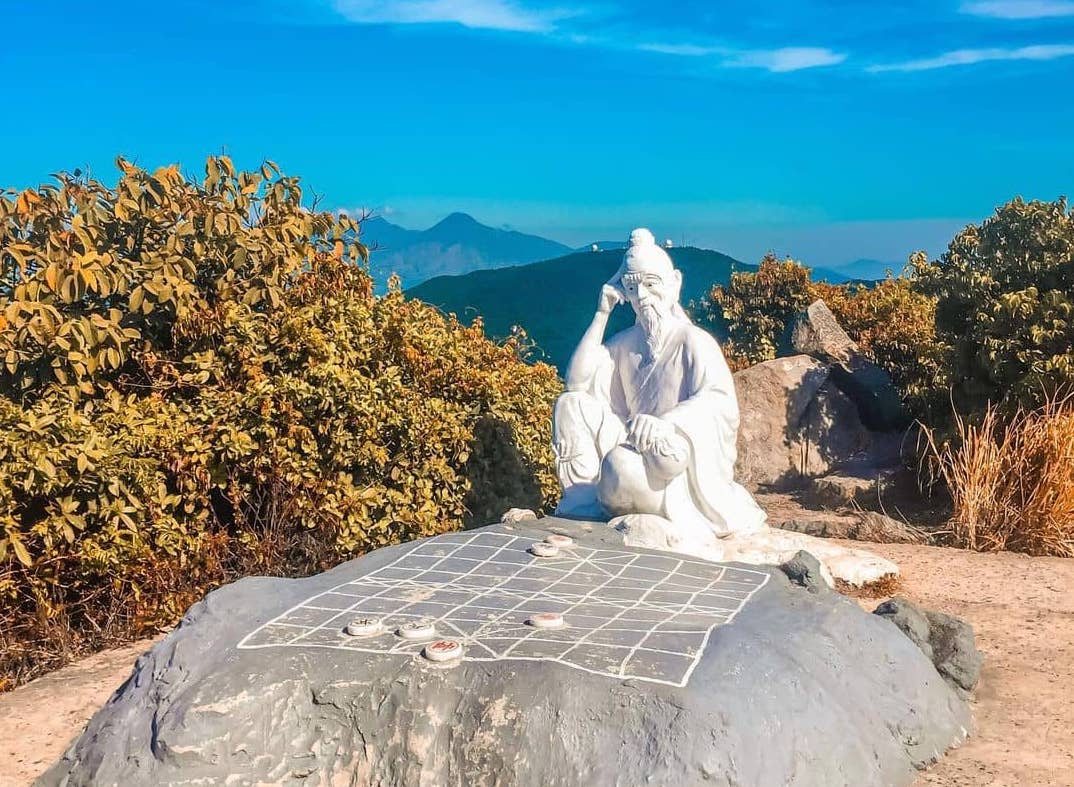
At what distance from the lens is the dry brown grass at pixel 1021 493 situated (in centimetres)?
784

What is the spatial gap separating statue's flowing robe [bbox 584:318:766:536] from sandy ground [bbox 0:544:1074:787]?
4.24 feet

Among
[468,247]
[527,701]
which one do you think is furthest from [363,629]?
[468,247]

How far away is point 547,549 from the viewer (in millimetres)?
5219

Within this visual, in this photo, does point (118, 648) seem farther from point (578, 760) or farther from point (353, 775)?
point (578, 760)

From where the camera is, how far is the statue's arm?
6.42 metres

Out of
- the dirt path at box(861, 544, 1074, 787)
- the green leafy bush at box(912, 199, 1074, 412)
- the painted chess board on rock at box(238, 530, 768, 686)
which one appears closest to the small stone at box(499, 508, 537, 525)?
the painted chess board on rock at box(238, 530, 768, 686)

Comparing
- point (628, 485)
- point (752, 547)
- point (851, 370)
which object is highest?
point (851, 370)

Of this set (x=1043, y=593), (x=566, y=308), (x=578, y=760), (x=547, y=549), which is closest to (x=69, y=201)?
(x=547, y=549)

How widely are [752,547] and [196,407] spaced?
357 cm

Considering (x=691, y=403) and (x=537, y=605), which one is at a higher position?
(x=691, y=403)

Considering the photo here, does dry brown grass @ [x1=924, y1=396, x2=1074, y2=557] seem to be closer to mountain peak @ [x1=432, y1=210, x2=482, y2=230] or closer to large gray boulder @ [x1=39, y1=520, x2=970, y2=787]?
large gray boulder @ [x1=39, y1=520, x2=970, y2=787]

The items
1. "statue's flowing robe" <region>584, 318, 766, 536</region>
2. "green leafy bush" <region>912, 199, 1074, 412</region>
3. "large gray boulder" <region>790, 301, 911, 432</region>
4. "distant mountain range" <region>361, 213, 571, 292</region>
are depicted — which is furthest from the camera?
"distant mountain range" <region>361, 213, 571, 292</region>

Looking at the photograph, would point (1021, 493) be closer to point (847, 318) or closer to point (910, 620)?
point (910, 620)

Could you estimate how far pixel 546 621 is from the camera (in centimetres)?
411
